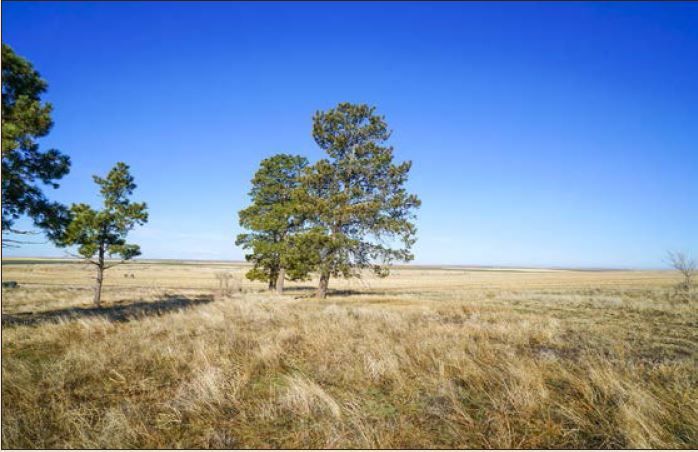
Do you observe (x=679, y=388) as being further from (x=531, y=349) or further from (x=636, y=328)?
(x=636, y=328)

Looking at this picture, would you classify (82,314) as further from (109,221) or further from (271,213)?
(271,213)

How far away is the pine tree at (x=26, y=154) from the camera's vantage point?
995 centimetres

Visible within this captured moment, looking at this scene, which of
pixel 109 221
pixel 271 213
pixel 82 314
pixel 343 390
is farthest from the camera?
pixel 271 213

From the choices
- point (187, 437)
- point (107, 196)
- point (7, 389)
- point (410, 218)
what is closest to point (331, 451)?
point (187, 437)

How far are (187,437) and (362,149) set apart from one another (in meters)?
19.8

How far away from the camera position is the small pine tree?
19.9 meters

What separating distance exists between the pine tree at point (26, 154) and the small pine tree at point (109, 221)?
9.82 meters

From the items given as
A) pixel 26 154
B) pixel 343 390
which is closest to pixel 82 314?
pixel 26 154

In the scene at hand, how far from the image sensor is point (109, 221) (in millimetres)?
20625

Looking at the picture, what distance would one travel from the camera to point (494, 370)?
6.14m

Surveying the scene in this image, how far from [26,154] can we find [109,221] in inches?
439

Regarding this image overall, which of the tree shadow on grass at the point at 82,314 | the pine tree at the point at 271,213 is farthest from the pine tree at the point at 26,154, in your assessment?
the pine tree at the point at 271,213

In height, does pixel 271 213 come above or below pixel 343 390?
above

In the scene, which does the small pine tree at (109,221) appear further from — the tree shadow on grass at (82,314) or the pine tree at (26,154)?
the pine tree at (26,154)
